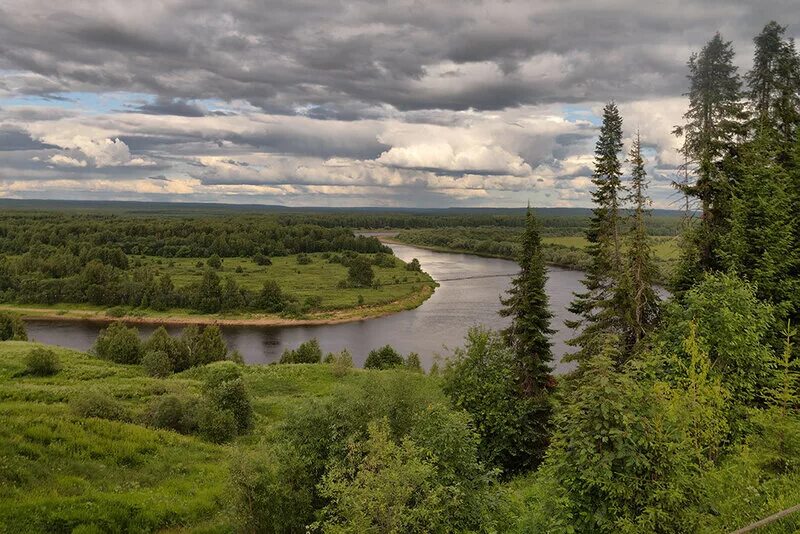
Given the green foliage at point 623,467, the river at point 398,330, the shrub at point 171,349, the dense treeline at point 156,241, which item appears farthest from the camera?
the dense treeline at point 156,241

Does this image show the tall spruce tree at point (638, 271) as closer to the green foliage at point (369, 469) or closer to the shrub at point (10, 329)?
the green foliage at point (369, 469)

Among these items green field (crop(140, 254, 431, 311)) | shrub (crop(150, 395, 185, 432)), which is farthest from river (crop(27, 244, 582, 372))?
shrub (crop(150, 395, 185, 432))

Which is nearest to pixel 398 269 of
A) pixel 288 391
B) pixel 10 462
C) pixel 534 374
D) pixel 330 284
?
pixel 330 284

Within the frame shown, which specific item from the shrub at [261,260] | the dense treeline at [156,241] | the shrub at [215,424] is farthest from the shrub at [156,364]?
the shrub at [261,260]

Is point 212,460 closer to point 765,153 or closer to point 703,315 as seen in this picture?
point 703,315

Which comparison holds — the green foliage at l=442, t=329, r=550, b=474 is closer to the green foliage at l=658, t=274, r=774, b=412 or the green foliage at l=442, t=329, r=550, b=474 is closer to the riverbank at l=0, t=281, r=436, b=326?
the green foliage at l=658, t=274, r=774, b=412

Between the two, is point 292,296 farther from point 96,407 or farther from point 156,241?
point 156,241

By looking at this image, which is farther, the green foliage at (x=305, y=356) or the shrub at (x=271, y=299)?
the shrub at (x=271, y=299)
